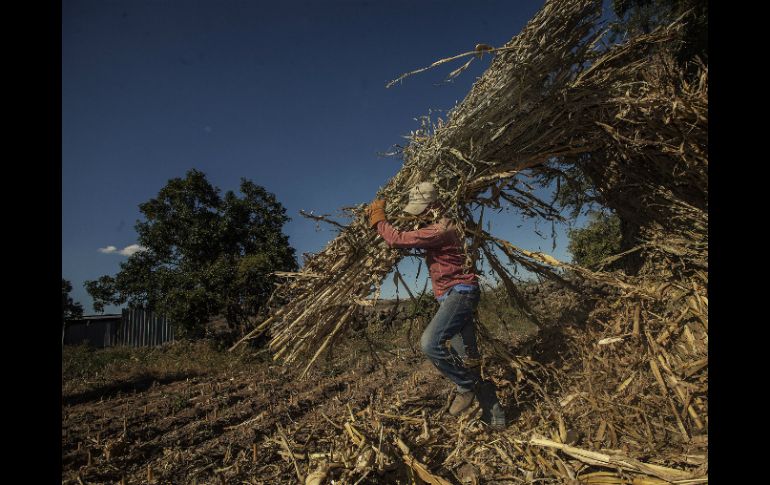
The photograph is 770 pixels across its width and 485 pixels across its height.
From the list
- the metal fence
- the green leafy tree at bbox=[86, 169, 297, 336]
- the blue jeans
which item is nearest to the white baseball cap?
the blue jeans

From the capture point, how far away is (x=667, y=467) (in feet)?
5.94

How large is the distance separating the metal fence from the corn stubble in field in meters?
11.9

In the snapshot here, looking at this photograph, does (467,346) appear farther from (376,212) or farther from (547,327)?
(547,327)

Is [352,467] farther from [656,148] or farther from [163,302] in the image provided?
[163,302]

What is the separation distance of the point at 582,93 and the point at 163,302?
29.8ft

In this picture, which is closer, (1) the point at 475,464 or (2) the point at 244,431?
(1) the point at 475,464

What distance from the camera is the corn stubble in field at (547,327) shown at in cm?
213

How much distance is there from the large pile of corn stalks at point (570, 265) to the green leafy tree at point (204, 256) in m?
6.01

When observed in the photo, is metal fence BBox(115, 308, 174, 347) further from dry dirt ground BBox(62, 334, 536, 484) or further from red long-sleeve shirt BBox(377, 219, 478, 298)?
red long-sleeve shirt BBox(377, 219, 478, 298)

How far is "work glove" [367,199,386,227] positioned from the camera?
2658 millimetres

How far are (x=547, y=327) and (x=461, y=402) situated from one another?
4.82ft

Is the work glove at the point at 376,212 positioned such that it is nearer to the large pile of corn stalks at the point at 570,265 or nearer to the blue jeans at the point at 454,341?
the large pile of corn stalks at the point at 570,265
